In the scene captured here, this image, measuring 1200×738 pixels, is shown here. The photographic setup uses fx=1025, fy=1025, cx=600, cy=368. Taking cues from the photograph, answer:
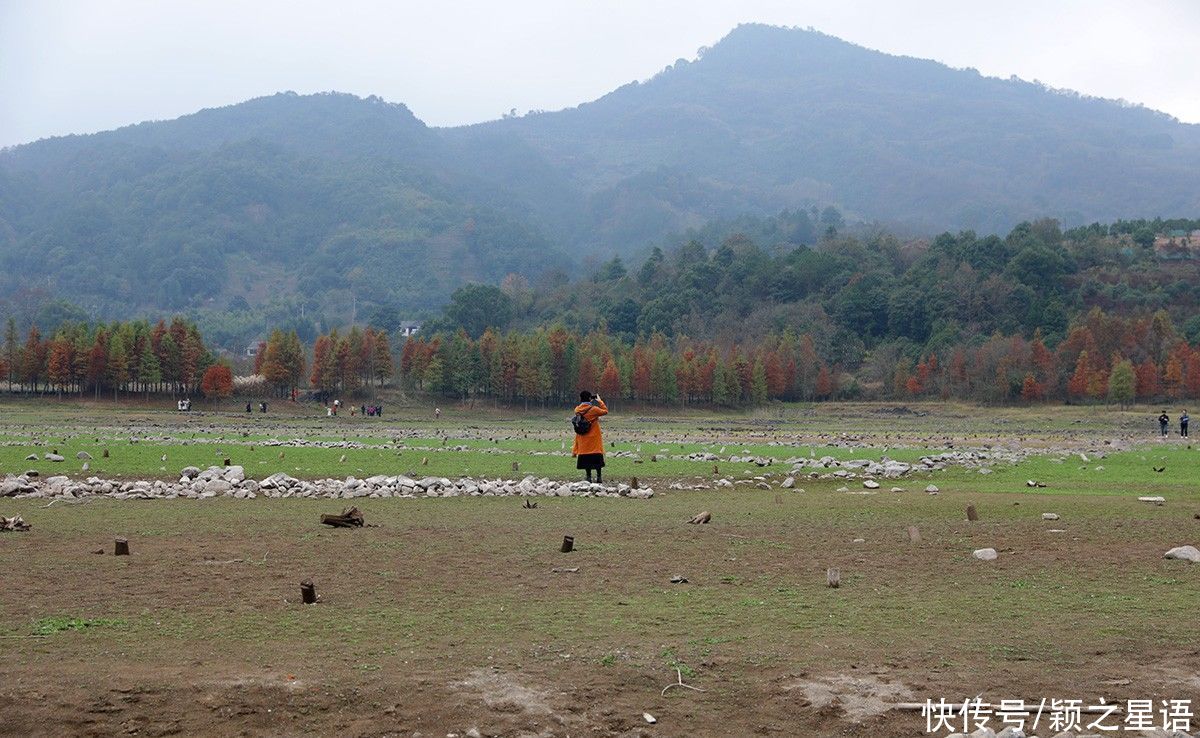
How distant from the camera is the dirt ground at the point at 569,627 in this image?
25.8 ft

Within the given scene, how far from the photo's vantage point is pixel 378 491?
72.8 feet

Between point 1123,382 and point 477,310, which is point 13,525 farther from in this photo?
point 477,310

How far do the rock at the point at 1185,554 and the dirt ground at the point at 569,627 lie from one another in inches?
11.7

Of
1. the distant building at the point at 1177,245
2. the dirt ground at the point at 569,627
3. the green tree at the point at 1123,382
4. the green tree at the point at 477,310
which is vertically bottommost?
the dirt ground at the point at 569,627

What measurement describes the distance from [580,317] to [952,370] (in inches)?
2692

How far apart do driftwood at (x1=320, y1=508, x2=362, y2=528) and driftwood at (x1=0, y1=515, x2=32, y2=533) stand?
14.6 ft

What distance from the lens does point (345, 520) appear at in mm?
16484

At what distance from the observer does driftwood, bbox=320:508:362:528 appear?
16.5m

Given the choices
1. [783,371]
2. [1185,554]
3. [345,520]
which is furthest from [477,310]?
[1185,554]

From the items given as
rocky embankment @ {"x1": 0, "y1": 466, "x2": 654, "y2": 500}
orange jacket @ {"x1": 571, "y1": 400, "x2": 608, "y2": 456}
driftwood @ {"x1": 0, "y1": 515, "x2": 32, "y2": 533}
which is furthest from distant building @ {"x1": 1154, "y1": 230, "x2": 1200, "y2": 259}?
driftwood @ {"x1": 0, "y1": 515, "x2": 32, "y2": 533}

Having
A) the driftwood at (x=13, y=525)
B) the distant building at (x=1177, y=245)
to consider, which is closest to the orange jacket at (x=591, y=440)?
the driftwood at (x=13, y=525)

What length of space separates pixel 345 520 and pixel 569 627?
7473mm

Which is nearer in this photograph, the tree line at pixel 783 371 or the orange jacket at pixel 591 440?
the orange jacket at pixel 591 440

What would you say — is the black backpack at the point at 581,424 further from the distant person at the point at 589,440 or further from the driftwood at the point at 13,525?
the driftwood at the point at 13,525
